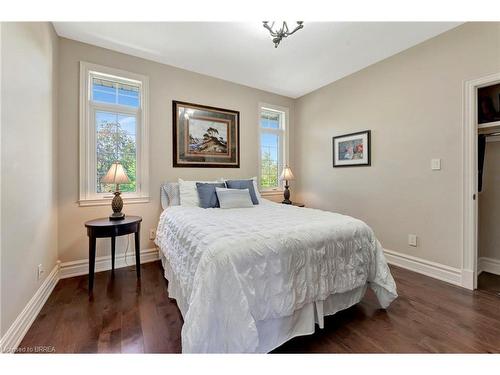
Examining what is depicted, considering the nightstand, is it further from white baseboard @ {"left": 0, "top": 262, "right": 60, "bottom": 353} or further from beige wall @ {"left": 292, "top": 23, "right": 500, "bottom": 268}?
beige wall @ {"left": 292, "top": 23, "right": 500, "bottom": 268}

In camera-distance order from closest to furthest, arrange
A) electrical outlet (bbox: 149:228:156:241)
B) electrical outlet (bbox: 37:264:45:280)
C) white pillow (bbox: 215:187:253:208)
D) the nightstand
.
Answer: electrical outlet (bbox: 37:264:45:280) < the nightstand < white pillow (bbox: 215:187:253:208) < electrical outlet (bbox: 149:228:156:241)

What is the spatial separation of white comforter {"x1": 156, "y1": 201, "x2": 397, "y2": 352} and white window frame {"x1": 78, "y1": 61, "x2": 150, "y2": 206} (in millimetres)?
1275

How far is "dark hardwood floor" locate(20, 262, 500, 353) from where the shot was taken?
1406mm

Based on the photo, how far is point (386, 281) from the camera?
1.73 m

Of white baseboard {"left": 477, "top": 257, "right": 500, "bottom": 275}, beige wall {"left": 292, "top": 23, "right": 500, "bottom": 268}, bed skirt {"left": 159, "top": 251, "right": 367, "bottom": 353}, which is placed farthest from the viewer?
white baseboard {"left": 477, "top": 257, "right": 500, "bottom": 275}

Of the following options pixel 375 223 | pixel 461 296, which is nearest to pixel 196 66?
pixel 375 223

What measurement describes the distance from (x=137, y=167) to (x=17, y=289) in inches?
66.3

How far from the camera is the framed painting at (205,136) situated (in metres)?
3.13

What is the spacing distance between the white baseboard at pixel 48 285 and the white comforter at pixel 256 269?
100 centimetres

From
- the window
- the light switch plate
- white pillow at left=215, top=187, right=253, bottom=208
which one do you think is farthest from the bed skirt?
the window

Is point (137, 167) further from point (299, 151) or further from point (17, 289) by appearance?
point (299, 151)

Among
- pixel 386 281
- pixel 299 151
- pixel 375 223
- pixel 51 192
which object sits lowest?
pixel 386 281

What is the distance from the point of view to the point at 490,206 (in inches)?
102
